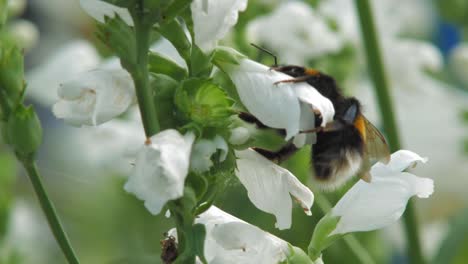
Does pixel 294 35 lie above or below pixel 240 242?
below

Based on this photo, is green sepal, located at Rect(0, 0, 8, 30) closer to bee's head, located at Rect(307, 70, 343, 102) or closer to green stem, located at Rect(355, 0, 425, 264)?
bee's head, located at Rect(307, 70, 343, 102)

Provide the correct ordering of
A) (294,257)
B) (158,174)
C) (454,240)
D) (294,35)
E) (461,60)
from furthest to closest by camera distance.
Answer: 1. (461,60)
2. (294,35)
3. (454,240)
4. (294,257)
5. (158,174)

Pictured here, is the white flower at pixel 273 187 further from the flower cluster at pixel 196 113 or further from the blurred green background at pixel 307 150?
the blurred green background at pixel 307 150

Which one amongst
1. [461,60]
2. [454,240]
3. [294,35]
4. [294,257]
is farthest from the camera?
[461,60]

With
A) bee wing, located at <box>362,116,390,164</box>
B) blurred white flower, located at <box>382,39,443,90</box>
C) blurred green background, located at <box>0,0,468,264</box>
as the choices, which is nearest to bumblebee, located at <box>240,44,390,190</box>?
bee wing, located at <box>362,116,390,164</box>

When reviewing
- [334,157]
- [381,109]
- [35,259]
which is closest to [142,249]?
[35,259]

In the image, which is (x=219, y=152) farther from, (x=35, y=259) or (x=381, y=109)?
(x=35, y=259)

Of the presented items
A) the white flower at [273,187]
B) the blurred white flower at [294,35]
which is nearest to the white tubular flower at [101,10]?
the white flower at [273,187]

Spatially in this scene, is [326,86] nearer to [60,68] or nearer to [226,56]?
[226,56]

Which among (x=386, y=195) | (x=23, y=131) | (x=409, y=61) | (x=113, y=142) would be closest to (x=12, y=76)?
(x=23, y=131)
